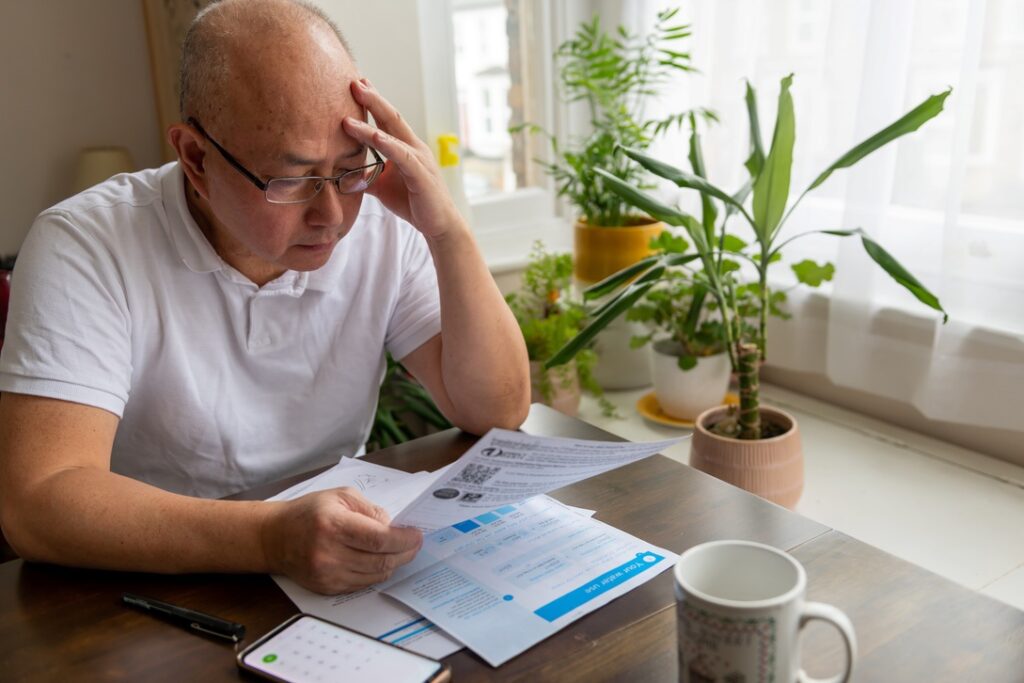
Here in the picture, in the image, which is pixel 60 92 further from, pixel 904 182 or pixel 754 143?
pixel 904 182

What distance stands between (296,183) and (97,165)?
1.87 meters

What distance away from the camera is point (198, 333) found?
1.26 metres

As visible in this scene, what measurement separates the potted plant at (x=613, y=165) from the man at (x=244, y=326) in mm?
1051

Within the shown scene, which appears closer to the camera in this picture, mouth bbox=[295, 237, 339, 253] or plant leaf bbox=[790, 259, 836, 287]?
mouth bbox=[295, 237, 339, 253]

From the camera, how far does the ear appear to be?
3.76ft

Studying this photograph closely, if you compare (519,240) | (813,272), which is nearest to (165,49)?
(519,240)

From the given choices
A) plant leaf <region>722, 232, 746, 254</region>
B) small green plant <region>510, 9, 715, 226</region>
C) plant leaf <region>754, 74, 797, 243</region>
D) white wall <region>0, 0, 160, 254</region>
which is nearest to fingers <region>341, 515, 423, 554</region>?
plant leaf <region>754, 74, 797, 243</region>

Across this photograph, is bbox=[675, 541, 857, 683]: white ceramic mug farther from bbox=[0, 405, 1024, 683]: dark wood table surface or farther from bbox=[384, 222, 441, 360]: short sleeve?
bbox=[384, 222, 441, 360]: short sleeve

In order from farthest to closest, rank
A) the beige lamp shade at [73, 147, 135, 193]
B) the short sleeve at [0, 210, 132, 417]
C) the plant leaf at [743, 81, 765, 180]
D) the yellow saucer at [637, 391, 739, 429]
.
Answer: the beige lamp shade at [73, 147, 135, 193], the yellow saucer at [637, 391, 739, 429], the plant leaf at [743, 81, 765, 180], the short sleeve at [0, 210, 132, 417]

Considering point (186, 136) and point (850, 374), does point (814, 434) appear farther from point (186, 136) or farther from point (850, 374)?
point (186, 136)

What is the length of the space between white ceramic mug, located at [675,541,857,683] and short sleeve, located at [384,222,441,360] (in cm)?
78

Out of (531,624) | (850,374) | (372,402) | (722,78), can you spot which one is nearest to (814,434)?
(850,374)

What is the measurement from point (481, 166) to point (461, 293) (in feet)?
5.71

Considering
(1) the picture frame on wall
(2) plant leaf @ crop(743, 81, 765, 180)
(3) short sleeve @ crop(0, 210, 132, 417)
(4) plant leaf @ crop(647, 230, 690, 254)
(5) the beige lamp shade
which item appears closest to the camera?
(3) short sleeve @ crop(0, 210, 132, 417)
